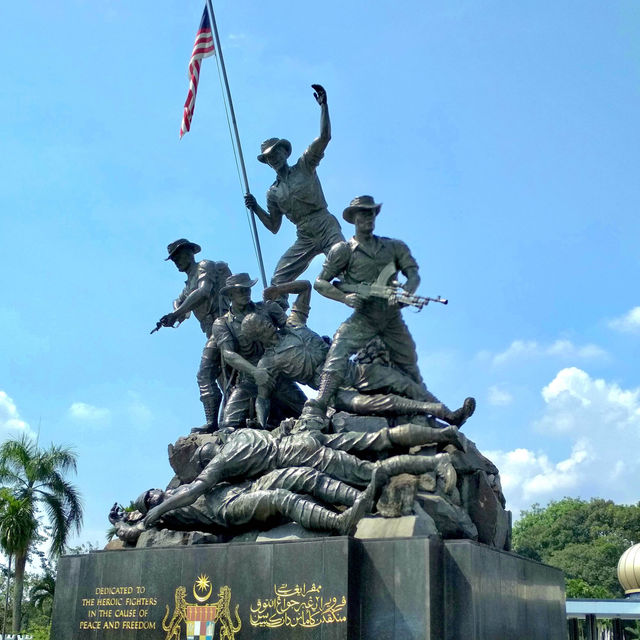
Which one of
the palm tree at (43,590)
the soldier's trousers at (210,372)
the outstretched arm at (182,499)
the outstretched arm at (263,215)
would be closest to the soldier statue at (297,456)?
the outstretched arm at (182,499)

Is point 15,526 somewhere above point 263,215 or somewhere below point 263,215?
below

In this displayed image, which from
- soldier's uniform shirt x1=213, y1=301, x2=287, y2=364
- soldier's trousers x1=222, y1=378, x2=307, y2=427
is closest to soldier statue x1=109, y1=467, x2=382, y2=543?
soldier's trousers x1=222, y1=378, x2=307, y2=427

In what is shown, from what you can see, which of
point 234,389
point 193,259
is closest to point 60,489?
point 193,259

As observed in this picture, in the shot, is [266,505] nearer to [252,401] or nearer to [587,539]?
[252,401]

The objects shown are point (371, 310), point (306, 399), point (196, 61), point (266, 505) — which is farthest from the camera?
point (196, 61)

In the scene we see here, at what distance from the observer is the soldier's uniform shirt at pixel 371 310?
10.3 m

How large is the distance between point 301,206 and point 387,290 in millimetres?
2944

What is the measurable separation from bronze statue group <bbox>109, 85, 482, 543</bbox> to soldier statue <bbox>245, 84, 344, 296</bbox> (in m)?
0.02

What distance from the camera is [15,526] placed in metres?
22.1

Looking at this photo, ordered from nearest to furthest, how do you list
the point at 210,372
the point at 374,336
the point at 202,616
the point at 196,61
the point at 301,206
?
the point at 202,616 → the point at 374,336 → the point at 210,372 → the point at 301,206 → the point at 196,61

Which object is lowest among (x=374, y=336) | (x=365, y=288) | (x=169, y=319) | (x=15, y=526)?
(x=15, y=526)

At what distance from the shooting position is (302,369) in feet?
35.0

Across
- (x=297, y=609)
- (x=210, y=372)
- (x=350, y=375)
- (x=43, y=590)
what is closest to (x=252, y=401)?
(x=210, y=372)

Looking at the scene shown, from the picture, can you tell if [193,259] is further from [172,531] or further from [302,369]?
[172,531]
